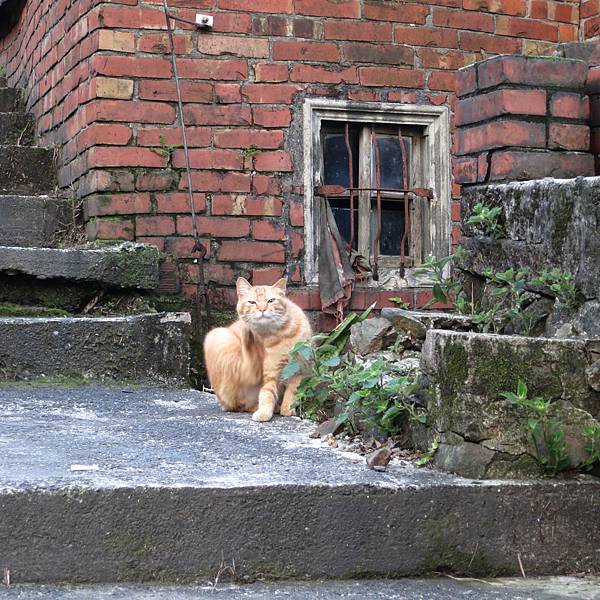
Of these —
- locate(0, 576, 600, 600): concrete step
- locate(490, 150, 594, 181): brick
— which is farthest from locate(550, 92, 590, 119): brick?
locate(0, 576, 600, 600): concrete step

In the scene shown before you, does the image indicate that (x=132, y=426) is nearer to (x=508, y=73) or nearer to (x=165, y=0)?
(x=508, y=73)

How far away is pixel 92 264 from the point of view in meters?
4.50

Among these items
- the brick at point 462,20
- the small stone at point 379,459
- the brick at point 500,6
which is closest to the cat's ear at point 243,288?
the small stone at point 379,459

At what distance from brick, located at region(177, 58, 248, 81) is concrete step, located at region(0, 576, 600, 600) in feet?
11.8

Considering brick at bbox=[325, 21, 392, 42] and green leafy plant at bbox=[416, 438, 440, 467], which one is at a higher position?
brick at bbox=[325, 21, 392, 42]

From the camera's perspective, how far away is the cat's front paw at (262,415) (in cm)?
353

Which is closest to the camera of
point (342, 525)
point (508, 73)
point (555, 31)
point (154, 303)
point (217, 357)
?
point (342, 525)

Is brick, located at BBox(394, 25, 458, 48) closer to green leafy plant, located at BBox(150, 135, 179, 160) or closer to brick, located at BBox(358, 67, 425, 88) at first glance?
brick, located at BBox(358, 67, 425, 88)

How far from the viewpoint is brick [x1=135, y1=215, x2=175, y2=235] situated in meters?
5.15

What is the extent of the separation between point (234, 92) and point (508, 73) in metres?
2.50

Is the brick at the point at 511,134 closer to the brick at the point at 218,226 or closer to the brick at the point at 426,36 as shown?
the brick at the point at 218,226

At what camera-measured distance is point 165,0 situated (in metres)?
5.20

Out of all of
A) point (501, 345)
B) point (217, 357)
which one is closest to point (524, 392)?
point (501, 345)

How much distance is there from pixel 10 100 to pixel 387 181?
299 centimetres
